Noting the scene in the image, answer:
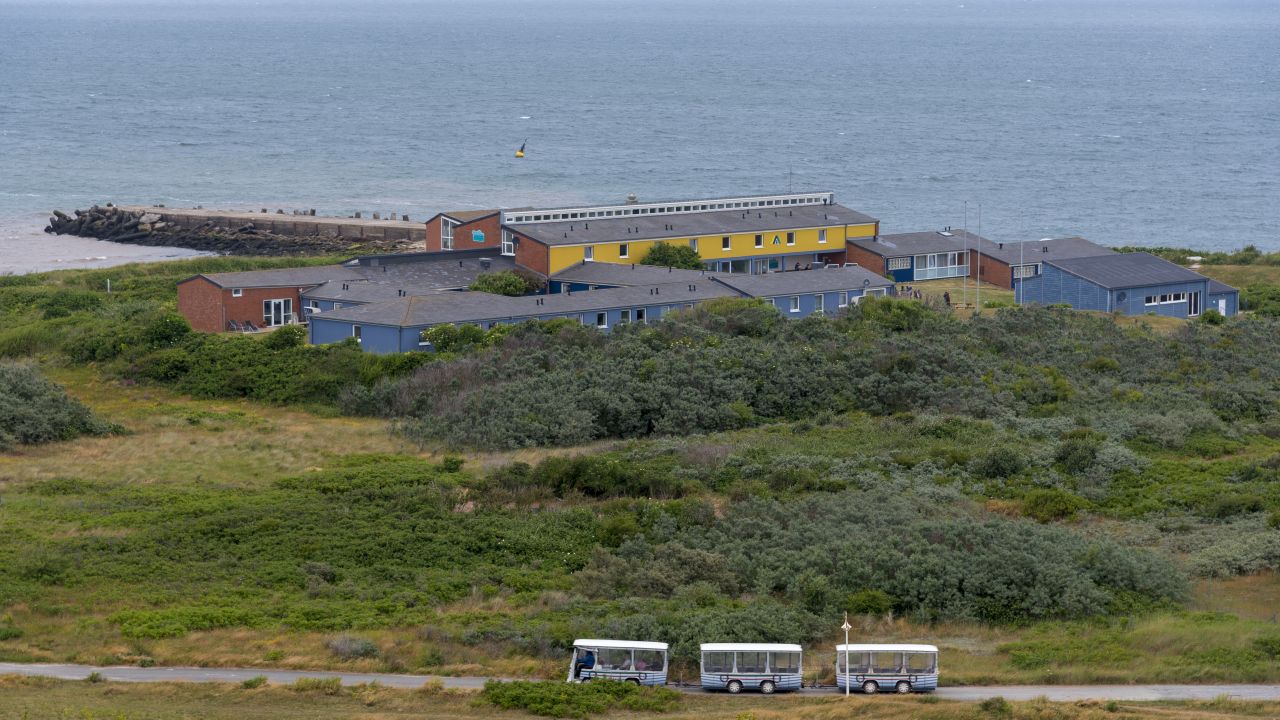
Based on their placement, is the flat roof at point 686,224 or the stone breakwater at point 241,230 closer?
the flat roof at point 686,224

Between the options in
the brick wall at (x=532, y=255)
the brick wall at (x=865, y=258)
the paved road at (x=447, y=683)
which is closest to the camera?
the paved road at (x=447, y=683)

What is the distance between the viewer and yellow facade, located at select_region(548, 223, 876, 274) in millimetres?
55500

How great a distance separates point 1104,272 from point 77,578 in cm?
3837

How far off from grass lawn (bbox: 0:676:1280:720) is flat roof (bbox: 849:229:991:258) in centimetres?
3844

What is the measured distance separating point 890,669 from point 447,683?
6143 millimetres

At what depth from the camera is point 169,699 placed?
74.7ft

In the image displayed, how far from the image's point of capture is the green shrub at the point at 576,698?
2222 centimetres

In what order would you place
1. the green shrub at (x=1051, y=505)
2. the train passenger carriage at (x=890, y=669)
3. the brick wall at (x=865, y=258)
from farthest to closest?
the brick wall at (x=865, y=258) → the green shrub at (x=1051, y=505) → the train passenger carriage at (x=890, y=669)

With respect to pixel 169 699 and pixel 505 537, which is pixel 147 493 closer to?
pixel 505 537

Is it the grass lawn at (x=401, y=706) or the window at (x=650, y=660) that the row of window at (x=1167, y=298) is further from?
the window at (x=650, y=660)

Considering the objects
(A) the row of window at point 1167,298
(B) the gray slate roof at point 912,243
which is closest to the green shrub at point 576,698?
(A) the row of window at point 1167,298

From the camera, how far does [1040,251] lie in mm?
60344

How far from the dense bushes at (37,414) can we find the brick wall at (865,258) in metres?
28.7

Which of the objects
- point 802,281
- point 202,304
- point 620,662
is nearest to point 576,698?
point 620,662
